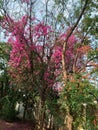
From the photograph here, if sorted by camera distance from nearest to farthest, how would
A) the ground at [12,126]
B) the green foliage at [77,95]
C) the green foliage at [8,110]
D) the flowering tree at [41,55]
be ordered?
the green foliage at [77,95]
the flowering tree at [41,55]
the ground at [12,126]
the green foliage at [8,110]

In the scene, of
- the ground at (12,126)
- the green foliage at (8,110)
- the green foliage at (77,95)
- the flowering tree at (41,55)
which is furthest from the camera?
the green foliage at (8,110)

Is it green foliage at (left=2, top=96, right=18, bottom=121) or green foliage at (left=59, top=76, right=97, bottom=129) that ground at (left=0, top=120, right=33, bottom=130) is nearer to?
green foliage at (left=2, top=96, right=18, bottom=121)

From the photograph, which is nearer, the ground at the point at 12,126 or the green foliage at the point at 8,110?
the ground at the point at 12,126

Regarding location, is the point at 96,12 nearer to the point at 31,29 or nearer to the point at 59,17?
the point at 59,17

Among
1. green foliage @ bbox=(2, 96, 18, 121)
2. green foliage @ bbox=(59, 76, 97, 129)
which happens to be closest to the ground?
green foliage @ bbox=(2, 96, 18, 121)

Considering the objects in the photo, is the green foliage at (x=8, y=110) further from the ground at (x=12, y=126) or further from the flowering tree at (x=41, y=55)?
the flowering tree at (x=41, y=55)

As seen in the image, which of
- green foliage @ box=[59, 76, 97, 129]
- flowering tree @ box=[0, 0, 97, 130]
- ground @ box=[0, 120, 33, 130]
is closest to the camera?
green foliage @ box=[59, 76, 97, 129]

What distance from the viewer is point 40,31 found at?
1012 centimetres

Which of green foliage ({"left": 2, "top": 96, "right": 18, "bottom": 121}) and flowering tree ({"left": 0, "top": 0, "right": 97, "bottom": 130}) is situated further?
green foliage ({"left": 2, "top": 96, "right": 18, "bottom": 121})

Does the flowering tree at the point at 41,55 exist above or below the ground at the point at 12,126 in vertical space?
above

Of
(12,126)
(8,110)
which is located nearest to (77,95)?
(12,126)

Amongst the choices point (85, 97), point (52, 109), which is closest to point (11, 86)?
point (52, 109)

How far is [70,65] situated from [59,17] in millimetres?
1772

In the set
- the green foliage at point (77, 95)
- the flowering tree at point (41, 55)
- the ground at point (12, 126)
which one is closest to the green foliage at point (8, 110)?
the ground at point (12, 126)
